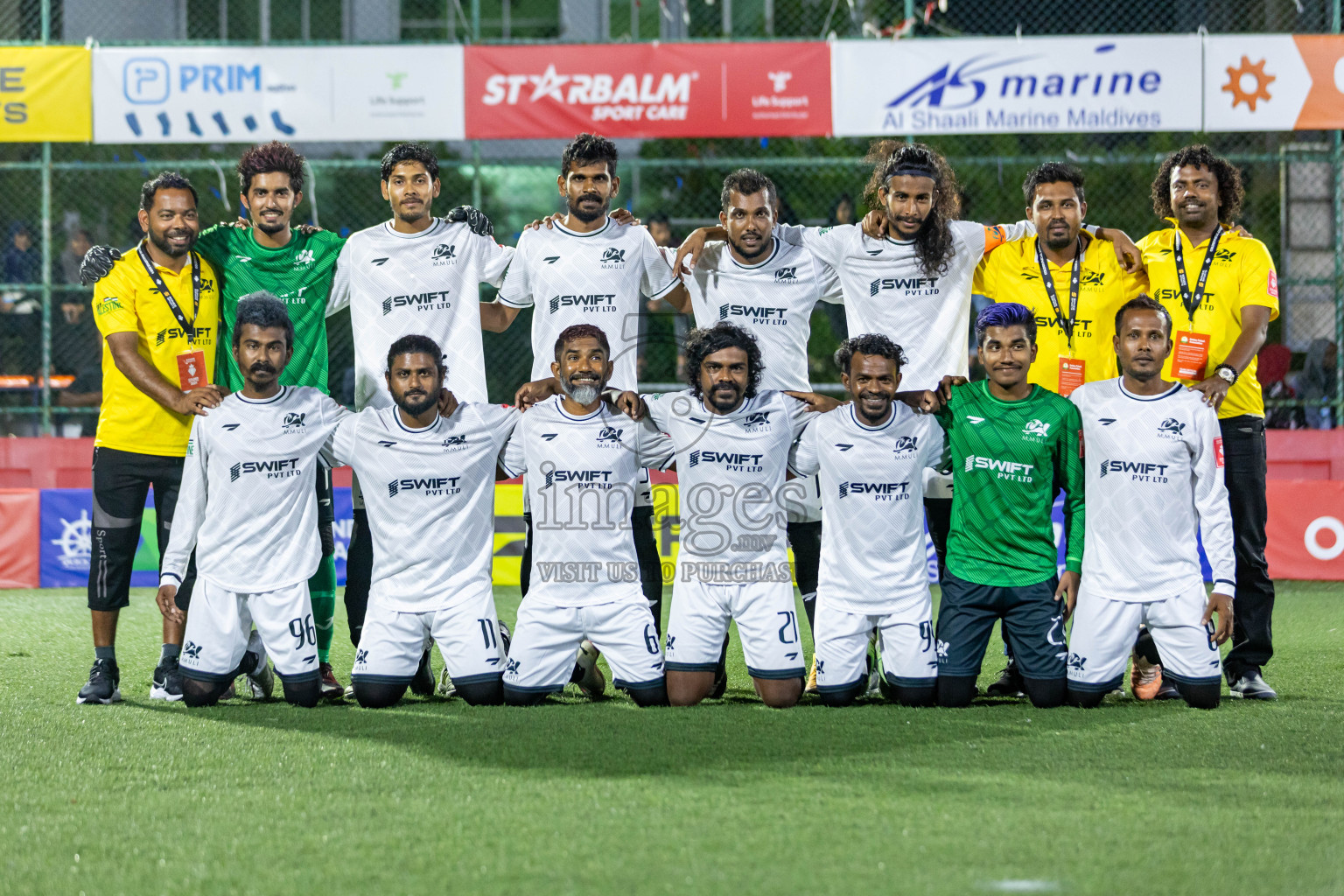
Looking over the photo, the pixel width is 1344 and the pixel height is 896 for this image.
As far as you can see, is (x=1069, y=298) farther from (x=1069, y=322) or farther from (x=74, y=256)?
(x=74, y=256)

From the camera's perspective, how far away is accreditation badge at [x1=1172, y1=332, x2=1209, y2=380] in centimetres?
590

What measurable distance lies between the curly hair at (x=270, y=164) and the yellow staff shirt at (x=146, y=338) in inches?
17.7

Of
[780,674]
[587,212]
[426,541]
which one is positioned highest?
[587,212]

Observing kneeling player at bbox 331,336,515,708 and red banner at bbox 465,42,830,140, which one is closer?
kneeling player at bbox 331,336,515,708

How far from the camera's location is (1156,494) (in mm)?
5609

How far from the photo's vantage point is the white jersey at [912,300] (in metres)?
6.00

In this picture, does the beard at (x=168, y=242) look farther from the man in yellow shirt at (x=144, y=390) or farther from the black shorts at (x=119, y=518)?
the black shorts at (x=119, y=518)

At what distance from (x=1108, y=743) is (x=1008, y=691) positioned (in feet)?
3.93

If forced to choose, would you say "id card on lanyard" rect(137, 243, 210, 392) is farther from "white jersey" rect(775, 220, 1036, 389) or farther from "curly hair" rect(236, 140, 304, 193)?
"white jersey" rect(775, 220, 1036, 389)

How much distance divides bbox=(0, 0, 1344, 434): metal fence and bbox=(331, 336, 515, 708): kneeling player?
6.01 meters

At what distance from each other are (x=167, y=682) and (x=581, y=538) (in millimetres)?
1897

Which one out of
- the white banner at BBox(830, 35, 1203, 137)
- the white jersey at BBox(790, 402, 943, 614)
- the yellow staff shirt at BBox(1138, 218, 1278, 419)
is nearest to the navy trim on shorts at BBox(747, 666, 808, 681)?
the white jersey at BBox(790, 402, 943, 614)

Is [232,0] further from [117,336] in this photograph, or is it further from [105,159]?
[117,336]

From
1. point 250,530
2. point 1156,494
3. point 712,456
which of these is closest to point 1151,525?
point 1156,494
